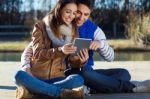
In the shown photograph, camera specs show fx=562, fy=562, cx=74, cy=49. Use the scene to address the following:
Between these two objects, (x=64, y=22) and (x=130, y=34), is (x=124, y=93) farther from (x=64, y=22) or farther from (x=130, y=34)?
(x=130, y=34)

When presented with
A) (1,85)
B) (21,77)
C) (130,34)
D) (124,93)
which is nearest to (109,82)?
(124,93)

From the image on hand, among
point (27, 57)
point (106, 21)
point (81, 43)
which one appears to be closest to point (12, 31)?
point (106, 21)

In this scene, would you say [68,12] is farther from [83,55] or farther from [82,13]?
[83,55]

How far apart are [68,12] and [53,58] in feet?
1.40

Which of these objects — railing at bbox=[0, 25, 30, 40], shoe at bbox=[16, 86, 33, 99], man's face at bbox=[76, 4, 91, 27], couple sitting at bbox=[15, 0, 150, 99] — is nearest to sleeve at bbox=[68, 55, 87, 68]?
couple sitting at bbox=[15, 0, 150, 99]

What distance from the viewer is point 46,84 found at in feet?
16.0

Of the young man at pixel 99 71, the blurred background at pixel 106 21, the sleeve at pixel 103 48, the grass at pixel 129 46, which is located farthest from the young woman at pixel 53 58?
the grass at pixel 129 46

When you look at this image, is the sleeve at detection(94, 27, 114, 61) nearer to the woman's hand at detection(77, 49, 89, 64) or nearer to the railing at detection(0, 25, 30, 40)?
the woman's hand at detection(77, 49, 89, 64)

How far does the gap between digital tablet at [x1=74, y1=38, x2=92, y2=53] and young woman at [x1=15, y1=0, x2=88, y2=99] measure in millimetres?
66

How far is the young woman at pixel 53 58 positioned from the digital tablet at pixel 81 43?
0.07m

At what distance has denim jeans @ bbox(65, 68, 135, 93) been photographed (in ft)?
17.3

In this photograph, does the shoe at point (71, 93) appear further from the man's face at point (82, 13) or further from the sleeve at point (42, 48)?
the man's face at point (82, 13)

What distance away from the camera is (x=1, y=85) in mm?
6516

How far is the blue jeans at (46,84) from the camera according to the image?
191 inches
